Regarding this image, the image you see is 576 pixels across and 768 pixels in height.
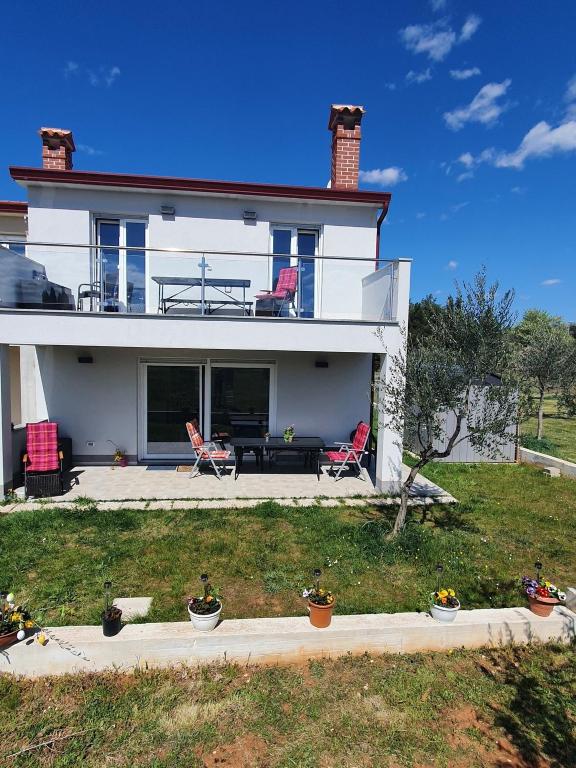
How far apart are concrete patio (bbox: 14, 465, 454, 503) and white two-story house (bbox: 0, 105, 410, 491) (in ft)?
2.29

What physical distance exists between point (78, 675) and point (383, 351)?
22.2 ft

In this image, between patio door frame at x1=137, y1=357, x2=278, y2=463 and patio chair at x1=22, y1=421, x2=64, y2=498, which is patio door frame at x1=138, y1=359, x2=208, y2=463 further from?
patio chair at x1=22, y1=421, x2=64, y2=498

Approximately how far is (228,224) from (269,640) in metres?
9.01

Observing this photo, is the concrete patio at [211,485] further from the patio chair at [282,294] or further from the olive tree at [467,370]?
the patio chair at [282,294]

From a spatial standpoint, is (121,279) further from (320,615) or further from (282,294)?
(320,615)

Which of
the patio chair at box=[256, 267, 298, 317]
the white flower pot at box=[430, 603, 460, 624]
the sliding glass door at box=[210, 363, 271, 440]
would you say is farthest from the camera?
the sliding glass door at box=[210, 363, 271, 440]

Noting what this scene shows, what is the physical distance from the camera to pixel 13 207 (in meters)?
11.2

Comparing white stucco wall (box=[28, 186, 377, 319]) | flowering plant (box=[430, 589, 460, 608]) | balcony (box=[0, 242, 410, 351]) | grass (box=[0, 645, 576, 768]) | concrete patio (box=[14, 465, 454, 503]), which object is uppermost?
white stucco wall (box=[28, 186, 377, 319])

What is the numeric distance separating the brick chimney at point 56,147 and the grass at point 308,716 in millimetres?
11127

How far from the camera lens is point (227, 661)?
12.3 ft

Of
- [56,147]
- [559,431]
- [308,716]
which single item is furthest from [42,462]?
[559,431]

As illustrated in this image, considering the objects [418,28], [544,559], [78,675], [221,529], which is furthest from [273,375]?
[418,28]

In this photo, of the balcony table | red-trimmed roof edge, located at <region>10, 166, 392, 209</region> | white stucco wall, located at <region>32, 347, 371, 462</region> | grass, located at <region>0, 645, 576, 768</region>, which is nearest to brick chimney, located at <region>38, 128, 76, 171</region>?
red-trimmed roof edge, located at <region>10, 166, 392, 209</region>

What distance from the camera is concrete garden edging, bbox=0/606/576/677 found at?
357 cm
